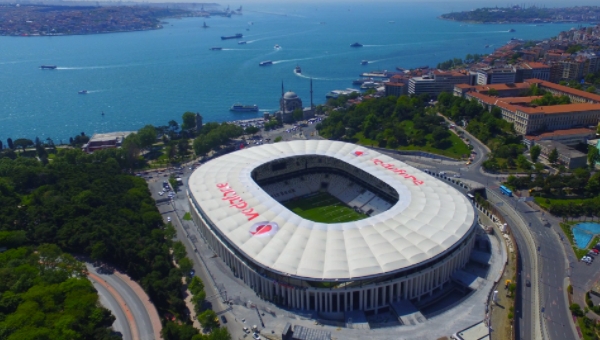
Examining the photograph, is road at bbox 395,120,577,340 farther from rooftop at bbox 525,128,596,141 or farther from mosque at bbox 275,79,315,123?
mosque at bbox 275,79,315,123

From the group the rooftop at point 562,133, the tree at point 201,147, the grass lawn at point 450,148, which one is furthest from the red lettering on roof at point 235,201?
the rooftop at point 562,133

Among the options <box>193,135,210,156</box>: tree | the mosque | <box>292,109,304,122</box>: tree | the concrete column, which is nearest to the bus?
the concrete column

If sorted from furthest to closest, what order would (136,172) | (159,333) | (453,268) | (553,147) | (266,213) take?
(136,172) → (553,147) → (266,213) → (453,268) → (159,333)

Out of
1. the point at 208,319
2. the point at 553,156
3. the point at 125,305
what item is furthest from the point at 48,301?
the point at 553,156

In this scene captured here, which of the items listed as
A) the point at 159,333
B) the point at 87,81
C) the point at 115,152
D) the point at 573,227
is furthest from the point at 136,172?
the point at 87,81

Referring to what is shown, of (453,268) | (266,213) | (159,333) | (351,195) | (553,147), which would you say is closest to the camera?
(159,333)

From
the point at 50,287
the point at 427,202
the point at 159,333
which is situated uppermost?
the point at 427,202

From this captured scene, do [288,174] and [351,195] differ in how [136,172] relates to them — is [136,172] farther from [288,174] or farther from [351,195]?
[351,195]
